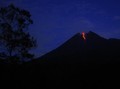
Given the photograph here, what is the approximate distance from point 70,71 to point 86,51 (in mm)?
13524

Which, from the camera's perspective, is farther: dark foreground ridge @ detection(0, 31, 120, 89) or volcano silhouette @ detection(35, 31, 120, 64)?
volcano silhouette @ detection(35, 31, 120, 64)

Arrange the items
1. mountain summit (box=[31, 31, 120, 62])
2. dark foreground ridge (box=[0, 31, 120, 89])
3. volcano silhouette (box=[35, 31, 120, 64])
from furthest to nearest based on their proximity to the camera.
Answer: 1. mountain summit (box=[31, 31, 120, 62])
2. volcano silhouette (box=[35, 31, 120, 64])
3. dark foreground ridge (box=[0, 31, 120, 89])

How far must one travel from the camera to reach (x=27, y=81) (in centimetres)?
2862

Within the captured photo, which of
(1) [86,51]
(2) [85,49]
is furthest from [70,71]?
(2) [85,49]

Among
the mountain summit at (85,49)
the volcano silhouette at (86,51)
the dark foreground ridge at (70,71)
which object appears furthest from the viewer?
the mountain summit at (85,49)

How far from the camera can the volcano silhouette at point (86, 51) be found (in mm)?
41062

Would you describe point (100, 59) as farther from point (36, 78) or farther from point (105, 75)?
point (36, 78)

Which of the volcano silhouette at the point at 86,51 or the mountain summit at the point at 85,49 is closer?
the volcano silhouette at the point at 86,51

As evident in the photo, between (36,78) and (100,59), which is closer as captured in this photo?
(36,78)

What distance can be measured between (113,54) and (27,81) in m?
19.5

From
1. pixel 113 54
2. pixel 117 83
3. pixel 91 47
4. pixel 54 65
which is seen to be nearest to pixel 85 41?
pixel 91 47

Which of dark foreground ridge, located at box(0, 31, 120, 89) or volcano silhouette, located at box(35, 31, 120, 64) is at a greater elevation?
volcano silhouette, located at box(35, 31, 120, 64)

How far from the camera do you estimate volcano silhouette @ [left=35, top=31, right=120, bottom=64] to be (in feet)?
135

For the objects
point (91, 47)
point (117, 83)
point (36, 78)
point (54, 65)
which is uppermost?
point (91, 47)
